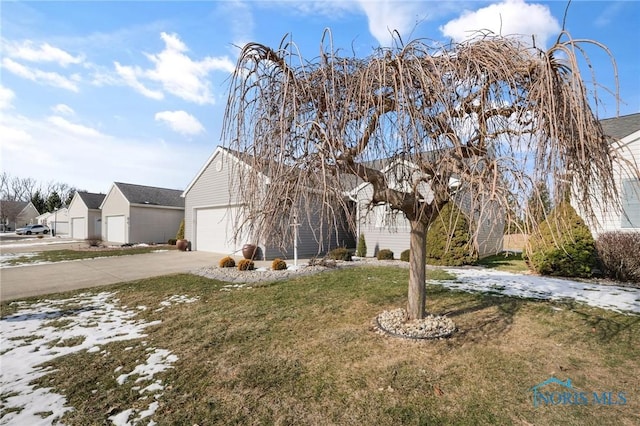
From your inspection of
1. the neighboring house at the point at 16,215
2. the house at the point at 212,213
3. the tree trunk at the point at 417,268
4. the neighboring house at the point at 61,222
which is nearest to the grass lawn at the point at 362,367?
the tree trunk at the point at 417,268

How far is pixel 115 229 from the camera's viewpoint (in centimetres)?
2380

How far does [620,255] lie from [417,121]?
29.1 ft

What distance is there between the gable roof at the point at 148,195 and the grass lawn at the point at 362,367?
717 inches

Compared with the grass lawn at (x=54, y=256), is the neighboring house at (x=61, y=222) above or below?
above

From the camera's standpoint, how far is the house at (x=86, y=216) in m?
27.8

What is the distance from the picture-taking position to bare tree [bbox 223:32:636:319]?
8.54 ft

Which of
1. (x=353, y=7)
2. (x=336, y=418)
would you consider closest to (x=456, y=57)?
(x=353, y=7)

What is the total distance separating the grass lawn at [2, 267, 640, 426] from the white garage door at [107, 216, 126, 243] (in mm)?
19058

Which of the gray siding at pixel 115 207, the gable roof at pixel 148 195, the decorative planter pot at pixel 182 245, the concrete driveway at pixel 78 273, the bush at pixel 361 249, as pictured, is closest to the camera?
the concrete driveway at pixel 78 273

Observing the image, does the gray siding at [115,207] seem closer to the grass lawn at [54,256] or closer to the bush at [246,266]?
the grass lawn at [54,256]

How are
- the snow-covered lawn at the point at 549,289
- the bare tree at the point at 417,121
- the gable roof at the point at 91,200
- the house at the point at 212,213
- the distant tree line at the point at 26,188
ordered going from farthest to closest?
1. the distant tree line at the point at 26,188
2. the gable roof at the point at 91,200
3. the house at the point at 212,213
4. the snow-covered lawn at the point at 549,289
5. the bare tree at the point at 417,121

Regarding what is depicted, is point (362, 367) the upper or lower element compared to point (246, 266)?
lower

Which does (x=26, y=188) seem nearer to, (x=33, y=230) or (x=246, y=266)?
(x=33, y=230)

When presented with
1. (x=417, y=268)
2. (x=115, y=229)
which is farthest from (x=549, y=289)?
(x=115, y=229)
